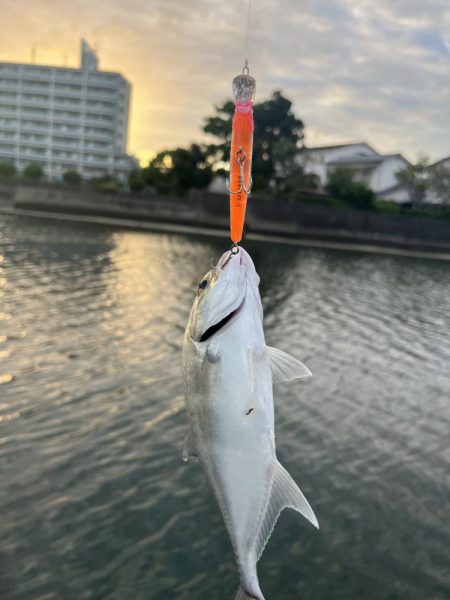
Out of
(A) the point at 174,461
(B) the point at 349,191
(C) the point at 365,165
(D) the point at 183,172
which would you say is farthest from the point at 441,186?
(A) the point at 174,461

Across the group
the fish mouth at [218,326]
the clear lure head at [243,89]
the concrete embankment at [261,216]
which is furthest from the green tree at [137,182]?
the fish mouth at [218,326]

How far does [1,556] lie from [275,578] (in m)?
2.86

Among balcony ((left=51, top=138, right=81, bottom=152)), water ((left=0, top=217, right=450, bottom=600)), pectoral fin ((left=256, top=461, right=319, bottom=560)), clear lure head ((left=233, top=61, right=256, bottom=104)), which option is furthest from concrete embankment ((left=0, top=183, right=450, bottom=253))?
balcony ((left=51, top=138, right=81, bottom=152))

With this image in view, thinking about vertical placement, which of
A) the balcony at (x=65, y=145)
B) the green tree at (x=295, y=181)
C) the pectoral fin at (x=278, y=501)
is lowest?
the pectoral fin at (x=278, y=501)

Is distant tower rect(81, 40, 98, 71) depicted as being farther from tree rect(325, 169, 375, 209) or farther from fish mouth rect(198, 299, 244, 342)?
fish mouth rect(198, 299, 244, 342)

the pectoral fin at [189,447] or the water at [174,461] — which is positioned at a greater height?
the pectoral fin at [189,447]

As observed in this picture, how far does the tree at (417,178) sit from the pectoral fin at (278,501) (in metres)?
60.6

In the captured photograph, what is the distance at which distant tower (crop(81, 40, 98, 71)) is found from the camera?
99188mm

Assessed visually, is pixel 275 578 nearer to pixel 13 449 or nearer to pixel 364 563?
pixel 364 563

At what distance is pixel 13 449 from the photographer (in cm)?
700

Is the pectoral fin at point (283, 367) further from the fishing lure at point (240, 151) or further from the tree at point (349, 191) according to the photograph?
the tree at point (349, 191)

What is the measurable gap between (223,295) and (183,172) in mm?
52420

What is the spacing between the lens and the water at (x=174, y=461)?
5.31 m

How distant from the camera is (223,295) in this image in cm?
264
